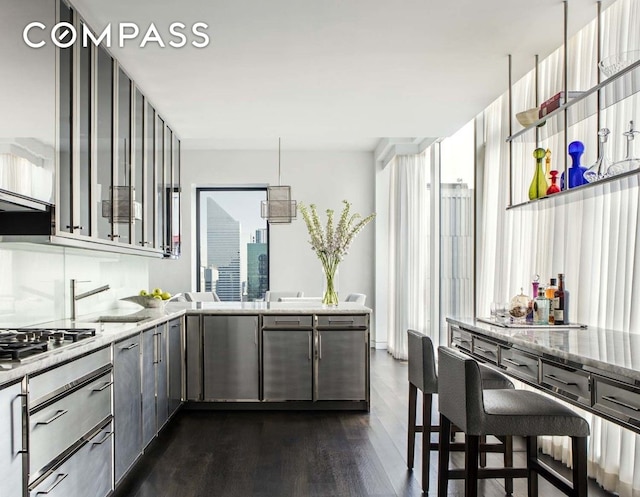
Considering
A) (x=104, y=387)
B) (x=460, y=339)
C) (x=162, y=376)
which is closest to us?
(x=104, y=387)

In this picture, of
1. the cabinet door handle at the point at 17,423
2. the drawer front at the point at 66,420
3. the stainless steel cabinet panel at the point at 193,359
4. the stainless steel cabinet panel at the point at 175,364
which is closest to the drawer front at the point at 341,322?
the stainless steel cabinet panel at the point at 193,359

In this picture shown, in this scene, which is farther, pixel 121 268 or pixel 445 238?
pixel 445 238

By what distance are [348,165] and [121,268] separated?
16.3 ft

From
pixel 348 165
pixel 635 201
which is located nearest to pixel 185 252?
pixel 348 165

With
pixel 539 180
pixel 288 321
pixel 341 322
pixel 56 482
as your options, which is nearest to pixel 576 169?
pixel 539 180

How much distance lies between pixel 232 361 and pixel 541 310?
8.69 ft

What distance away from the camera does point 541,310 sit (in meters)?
3.19

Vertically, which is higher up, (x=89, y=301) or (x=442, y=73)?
(x=442, y=73)

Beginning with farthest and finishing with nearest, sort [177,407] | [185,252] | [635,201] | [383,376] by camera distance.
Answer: [185,252], [383,376], [177,407], [635,201]

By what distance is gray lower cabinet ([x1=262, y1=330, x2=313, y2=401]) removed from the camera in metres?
4.71

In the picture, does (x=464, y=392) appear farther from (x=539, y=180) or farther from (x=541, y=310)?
(x=539, y=180)

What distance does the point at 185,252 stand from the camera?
343 inches

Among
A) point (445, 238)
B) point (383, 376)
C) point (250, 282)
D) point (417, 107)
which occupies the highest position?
point (417, 107)

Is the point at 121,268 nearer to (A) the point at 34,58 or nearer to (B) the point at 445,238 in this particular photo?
(A) the point at 34,58
